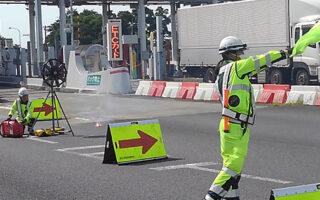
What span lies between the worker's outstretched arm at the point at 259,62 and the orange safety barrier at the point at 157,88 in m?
22.4

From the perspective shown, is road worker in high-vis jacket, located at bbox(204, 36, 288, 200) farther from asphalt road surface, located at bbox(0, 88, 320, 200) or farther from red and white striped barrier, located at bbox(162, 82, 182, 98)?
red and white striped barrier, located at bbox(162, 82, 182, 98)

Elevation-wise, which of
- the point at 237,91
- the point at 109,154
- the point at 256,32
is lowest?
the point at 109,154

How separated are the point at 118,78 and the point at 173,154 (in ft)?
66.0

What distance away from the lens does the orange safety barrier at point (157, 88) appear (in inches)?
1153

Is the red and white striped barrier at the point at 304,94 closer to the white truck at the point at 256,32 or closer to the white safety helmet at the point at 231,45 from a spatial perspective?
the white truck at the point at 256,32

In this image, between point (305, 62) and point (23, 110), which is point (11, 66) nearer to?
point (305, 62)

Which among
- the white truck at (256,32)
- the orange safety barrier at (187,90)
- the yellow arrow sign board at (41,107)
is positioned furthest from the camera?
the white truck at (256,32)

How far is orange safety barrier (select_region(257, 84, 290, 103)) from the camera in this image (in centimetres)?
2284

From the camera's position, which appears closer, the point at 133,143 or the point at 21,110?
the point at 133,143

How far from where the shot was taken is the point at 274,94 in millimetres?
23188

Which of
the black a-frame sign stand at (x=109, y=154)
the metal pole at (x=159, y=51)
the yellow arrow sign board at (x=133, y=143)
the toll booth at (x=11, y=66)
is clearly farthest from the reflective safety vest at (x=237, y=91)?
the toll booth at (x=11, y=66)

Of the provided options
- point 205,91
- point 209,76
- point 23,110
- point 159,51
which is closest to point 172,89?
point 205,91

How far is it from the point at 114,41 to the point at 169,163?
31282 mm

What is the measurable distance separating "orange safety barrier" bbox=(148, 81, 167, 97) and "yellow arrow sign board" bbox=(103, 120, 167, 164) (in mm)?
17074
